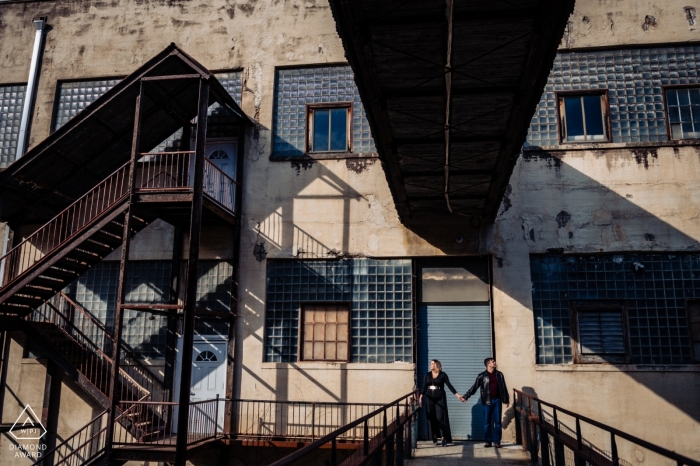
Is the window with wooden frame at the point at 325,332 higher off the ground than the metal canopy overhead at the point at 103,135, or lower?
lower

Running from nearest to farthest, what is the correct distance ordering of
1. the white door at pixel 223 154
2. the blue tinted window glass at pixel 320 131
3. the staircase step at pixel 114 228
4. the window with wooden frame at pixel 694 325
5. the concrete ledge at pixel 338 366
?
the staircase step at pixel 114 228, the window with wooden frame at pixel 694 325, the concrete ledge at pixel 338 366, the blue tinted window glass at pixel 320 131, the white door at pixel 223 154

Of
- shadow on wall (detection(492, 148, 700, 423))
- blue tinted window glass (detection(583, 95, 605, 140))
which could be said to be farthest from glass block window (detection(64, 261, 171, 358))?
blue tinted window glass (detection(583, 95, 605, 140))

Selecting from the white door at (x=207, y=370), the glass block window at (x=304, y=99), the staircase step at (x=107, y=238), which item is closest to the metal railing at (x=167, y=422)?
the white door at (x=207, y=370)

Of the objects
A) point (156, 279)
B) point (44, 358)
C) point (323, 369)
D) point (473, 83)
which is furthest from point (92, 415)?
point (473, 83)

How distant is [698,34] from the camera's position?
14453 millimetres

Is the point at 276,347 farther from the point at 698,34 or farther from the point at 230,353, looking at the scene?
the point at 698,34

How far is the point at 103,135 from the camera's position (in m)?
14.0

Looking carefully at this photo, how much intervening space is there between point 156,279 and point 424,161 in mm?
8197

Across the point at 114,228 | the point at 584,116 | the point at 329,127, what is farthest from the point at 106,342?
the point at 584,116

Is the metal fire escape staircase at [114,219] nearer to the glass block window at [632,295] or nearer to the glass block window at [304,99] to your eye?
the glass block window at [304,99]

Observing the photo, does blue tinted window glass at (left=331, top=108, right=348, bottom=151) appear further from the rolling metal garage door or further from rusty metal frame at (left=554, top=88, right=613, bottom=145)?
rusty metal frame at (left=554, top=88, right=613, bottom=145)

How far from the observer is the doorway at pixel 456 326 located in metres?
13.6

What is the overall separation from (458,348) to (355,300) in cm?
263

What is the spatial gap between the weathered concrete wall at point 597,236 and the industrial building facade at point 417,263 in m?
0.04
